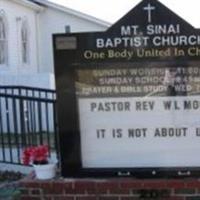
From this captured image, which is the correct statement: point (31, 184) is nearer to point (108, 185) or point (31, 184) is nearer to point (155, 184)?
point (108, 185)

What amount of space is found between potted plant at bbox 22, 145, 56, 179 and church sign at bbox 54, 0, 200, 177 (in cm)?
24

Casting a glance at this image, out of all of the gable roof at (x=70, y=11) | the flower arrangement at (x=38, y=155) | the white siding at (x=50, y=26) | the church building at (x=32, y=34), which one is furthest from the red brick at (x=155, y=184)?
the gable roof at (x=70, y=11)

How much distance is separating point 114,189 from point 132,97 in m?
0.77

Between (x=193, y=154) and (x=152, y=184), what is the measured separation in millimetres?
417

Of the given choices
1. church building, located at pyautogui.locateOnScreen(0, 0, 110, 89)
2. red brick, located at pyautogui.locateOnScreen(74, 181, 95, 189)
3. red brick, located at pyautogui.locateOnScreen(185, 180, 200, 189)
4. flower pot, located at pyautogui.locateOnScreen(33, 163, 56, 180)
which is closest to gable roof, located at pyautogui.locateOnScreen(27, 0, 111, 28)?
church building, located at pyautogui.locateOnScreen(0, 0, 110, 89)

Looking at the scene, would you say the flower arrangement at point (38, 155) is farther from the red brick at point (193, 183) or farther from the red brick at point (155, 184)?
the red brick at point (193, 183)

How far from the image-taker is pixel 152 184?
5793 millimetres

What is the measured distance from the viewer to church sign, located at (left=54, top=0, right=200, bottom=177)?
18.7 ft

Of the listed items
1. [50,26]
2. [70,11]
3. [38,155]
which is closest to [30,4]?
[50,26]

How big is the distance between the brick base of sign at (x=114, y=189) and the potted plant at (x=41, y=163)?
0.09m

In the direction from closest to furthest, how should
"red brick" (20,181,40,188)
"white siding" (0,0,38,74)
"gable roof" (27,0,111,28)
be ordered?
"red brick" (20,181,40,188) < "white siding" (0,0,38,74) < "gable roof" (27,0,111,28)

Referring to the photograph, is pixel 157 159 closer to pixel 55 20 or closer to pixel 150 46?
pixel 150 46

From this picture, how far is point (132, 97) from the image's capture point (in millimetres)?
5820

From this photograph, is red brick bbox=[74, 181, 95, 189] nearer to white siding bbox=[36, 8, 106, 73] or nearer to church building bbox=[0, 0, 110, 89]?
church building bbox=[0, 0, 110, 89]
